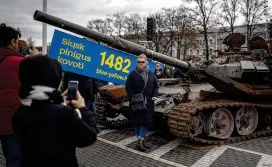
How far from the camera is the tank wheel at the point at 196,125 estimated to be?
6.46 meters

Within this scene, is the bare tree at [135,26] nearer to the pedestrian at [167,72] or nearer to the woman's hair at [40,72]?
the pedestrian at [167,72]

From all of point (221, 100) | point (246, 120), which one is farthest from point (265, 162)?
point (246, 120)

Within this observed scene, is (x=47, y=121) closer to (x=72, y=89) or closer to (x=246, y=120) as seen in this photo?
(x=72, y=89)

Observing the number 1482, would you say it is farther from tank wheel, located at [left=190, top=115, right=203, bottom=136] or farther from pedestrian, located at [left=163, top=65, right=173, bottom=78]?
pedestrian, located at [left=163, top=65, right=173, bottom=78]

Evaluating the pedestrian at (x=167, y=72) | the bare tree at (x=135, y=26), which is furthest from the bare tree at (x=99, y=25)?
the pedestrian at (x=167, y=72)

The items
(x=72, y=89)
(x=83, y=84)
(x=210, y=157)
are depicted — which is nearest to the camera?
(x=72, y=89)

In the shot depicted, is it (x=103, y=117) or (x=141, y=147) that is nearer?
(x=141, y=147)

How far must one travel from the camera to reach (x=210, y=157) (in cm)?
595

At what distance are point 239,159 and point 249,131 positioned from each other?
2.12 m

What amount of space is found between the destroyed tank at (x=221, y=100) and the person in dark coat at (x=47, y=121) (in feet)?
11.5

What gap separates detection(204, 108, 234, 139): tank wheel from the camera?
6.95 m

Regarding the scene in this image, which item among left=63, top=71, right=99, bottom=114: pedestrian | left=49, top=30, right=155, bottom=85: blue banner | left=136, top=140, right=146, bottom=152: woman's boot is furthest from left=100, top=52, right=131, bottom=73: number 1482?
left=136, top=140, right=146, bottom=152: woman's boot

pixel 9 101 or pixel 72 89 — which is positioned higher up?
pixel 72 89

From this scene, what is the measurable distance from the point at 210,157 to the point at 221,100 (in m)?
1.79
